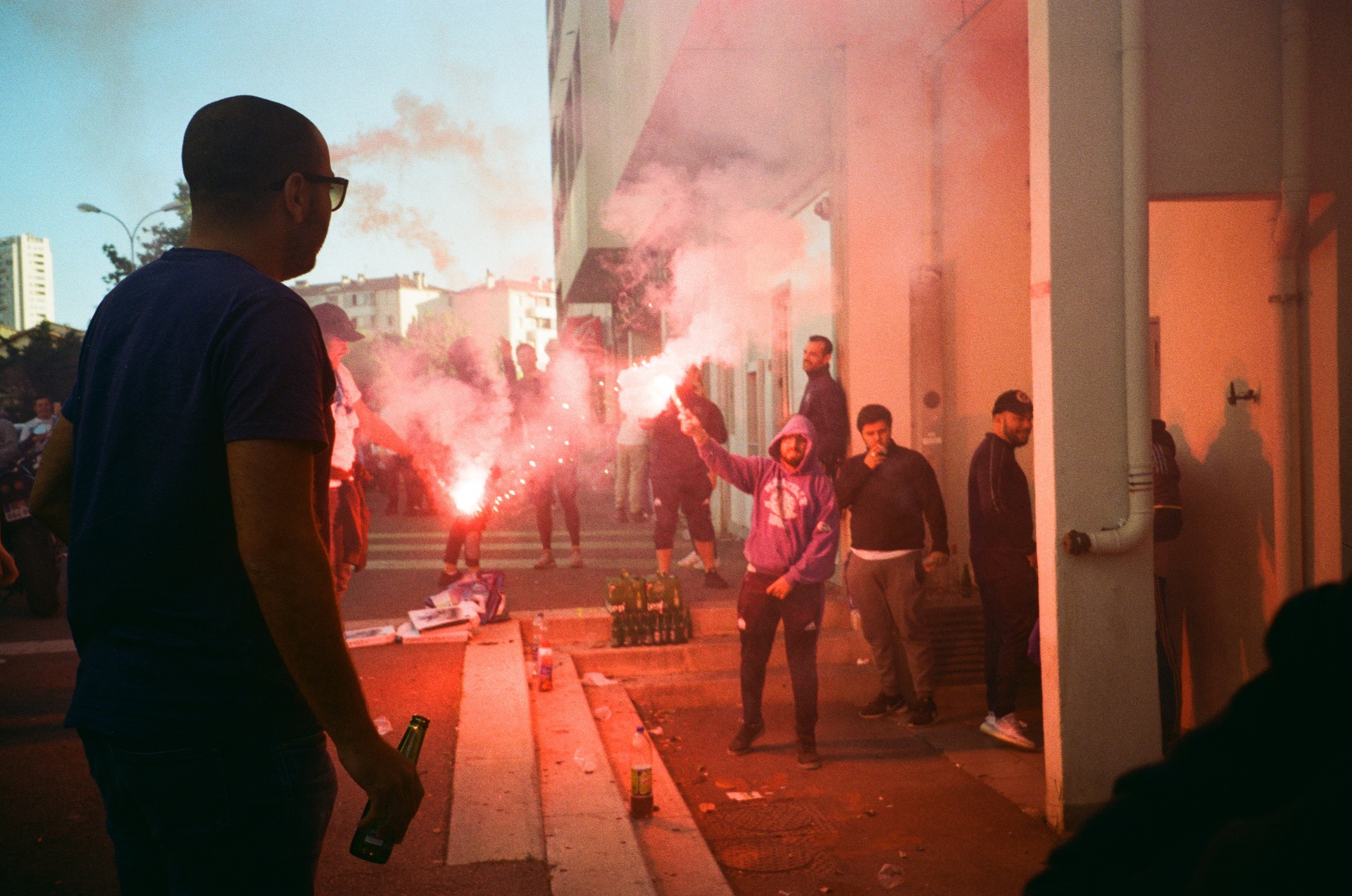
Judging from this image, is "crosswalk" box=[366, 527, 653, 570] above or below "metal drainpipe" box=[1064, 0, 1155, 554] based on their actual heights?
below

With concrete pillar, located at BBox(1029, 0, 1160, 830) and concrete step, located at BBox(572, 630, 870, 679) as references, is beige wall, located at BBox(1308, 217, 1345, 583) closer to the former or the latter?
concrete pillar, located at BBox(1029, 0, 1160, 830)

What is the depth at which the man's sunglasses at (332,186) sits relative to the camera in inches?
76.4

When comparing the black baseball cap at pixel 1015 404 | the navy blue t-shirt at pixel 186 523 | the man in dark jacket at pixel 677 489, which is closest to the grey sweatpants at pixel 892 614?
the black baseball cap at pixel 1015 404

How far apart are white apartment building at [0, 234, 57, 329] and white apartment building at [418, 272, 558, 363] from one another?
24.0 meters

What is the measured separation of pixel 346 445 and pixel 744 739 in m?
3.18

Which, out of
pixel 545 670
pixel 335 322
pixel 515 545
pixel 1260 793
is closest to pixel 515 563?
pixel 515 545

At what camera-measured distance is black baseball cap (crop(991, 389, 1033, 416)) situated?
6625mm

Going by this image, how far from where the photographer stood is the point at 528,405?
37.4ft

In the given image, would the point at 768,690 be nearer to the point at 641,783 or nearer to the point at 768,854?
the point at 768,854


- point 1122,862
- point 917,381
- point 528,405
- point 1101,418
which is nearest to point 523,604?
point 528,405

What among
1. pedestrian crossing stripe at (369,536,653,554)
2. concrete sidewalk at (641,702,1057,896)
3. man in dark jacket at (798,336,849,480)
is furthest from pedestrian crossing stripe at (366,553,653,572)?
concrete sidewalk at (641,702,1057,896)

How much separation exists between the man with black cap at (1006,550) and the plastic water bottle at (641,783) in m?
2.70

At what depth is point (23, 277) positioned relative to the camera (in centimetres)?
6588

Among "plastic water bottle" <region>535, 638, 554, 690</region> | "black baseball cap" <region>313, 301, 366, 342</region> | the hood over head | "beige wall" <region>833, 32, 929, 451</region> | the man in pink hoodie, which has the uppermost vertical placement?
"beige wall" <region>833, 32, 929, 451</region>
